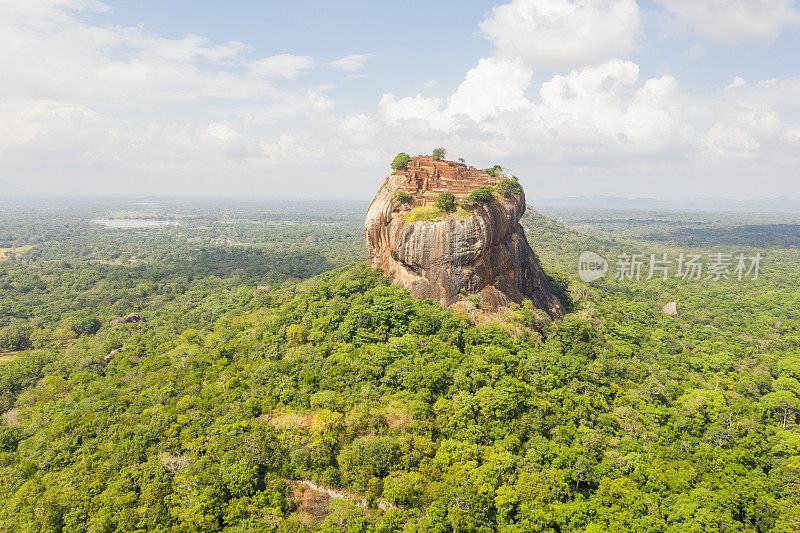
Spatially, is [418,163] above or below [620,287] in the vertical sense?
above

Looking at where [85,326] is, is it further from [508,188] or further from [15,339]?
[508,188]

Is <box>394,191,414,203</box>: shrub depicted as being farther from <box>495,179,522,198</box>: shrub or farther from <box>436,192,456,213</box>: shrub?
<box>495,179,522,198</box>: shrub

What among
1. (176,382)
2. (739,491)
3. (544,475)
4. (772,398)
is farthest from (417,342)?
(772,398)

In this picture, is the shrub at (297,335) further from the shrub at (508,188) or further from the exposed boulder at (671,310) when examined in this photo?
the exposed boulder at (671,310)

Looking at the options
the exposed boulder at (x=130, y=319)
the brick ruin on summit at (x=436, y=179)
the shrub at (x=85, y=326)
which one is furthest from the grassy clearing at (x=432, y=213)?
the shrub at (x=85, y=326)

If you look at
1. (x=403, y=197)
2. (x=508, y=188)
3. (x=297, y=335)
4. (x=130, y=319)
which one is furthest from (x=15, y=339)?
(x=508, y=188)

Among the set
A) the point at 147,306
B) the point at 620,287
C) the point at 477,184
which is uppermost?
the point at 477,184

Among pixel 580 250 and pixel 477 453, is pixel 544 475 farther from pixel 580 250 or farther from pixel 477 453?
pixel 580 250
